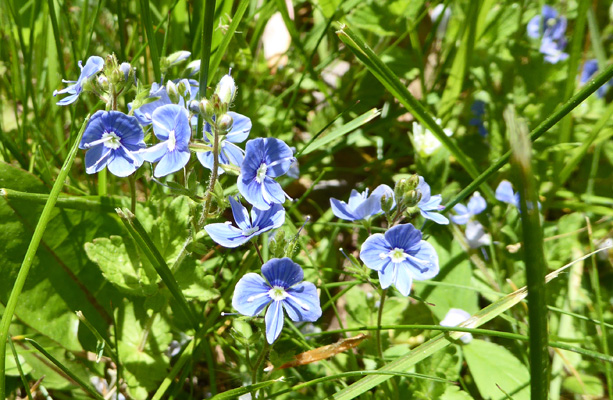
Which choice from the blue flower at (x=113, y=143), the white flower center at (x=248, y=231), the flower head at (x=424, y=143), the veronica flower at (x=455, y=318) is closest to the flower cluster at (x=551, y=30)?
the flower head at (x=424, y=143)

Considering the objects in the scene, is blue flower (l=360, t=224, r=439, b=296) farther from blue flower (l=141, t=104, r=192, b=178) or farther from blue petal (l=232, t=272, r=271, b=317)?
blue flower (l=141, t=104, r=192, b=178)

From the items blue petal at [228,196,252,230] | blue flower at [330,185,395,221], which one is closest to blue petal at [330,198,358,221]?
blue flower at [330,185,395,221]

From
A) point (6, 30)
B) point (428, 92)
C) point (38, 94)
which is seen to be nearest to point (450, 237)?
point (428, 92)

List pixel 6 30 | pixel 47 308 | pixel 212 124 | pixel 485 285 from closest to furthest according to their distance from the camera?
pixel 212 124 < pixel 47 308 < pixel 485 285 < pixel 6 30

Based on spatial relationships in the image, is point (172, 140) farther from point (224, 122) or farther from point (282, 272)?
point (282, 272)

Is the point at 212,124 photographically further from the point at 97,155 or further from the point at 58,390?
the point at 58,390
